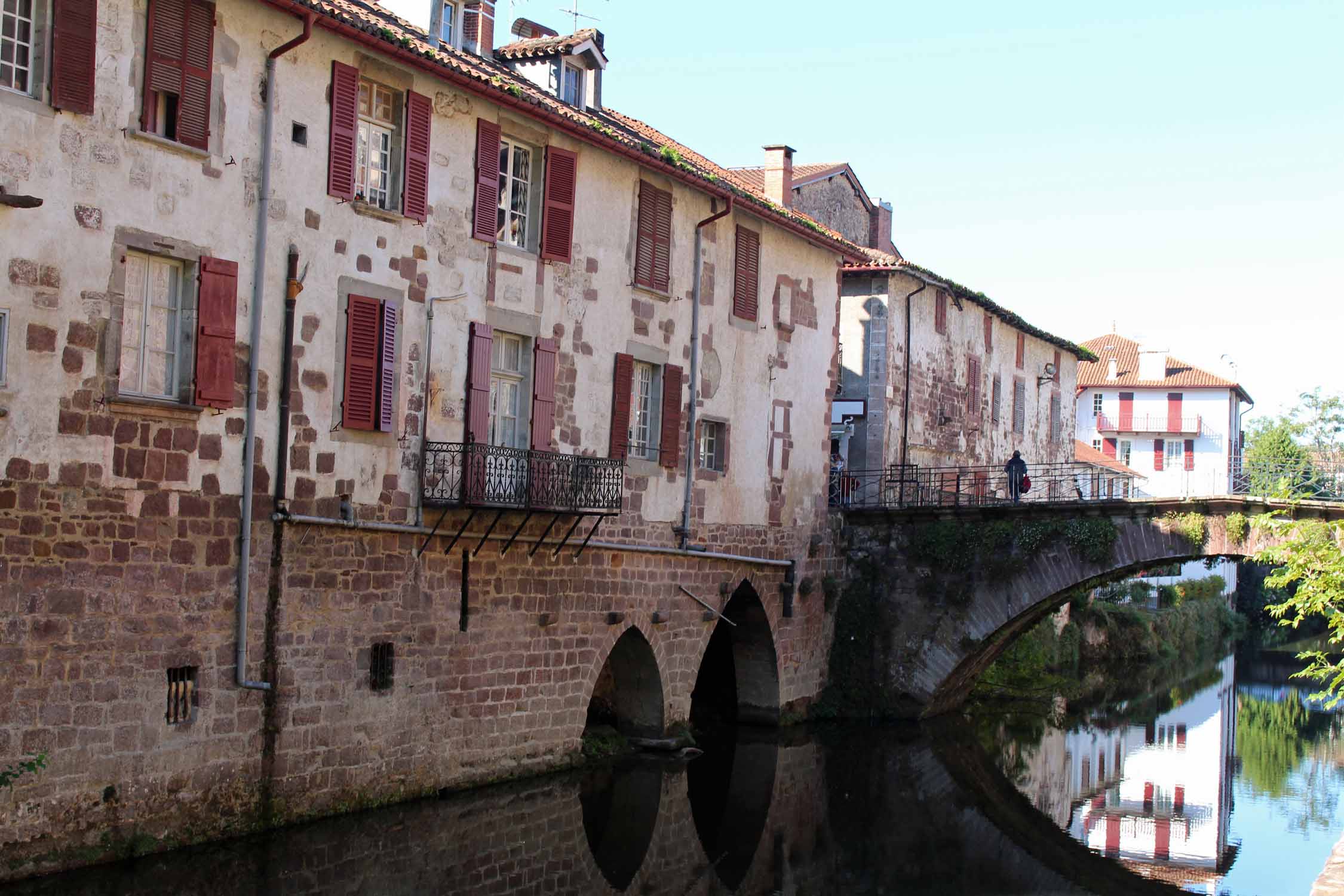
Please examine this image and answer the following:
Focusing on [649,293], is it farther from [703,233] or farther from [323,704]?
[323,704]

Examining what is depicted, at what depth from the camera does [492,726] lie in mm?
18062

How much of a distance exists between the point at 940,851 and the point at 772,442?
334 inches

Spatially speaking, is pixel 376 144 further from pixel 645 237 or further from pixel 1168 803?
pixel 1168 803

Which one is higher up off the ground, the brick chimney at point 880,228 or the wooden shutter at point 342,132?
the brick chimney at point 880,228

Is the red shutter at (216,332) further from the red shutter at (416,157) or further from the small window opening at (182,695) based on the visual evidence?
the red shutter at (416,157)

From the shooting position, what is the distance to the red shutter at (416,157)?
1662 centimetres

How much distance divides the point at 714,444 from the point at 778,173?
383 inches

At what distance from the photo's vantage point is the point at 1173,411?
66.4 m

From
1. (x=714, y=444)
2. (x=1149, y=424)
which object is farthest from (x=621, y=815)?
(x=1149, y=424)

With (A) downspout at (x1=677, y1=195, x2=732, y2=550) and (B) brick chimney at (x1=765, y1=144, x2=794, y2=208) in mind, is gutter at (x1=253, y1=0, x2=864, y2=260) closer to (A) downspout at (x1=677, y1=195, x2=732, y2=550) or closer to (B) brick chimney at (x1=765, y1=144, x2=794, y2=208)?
(A) downspout at (x1=677, y1=195, x2=732, y2=550)

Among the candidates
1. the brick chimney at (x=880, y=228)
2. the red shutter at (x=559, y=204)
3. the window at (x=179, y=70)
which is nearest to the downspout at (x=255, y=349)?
the window at (x=179, y=70)

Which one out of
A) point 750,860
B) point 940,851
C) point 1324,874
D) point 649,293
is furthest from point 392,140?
point 1324,874

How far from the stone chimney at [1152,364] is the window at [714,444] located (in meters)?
48.2

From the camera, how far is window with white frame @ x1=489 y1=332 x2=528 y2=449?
721 inches
